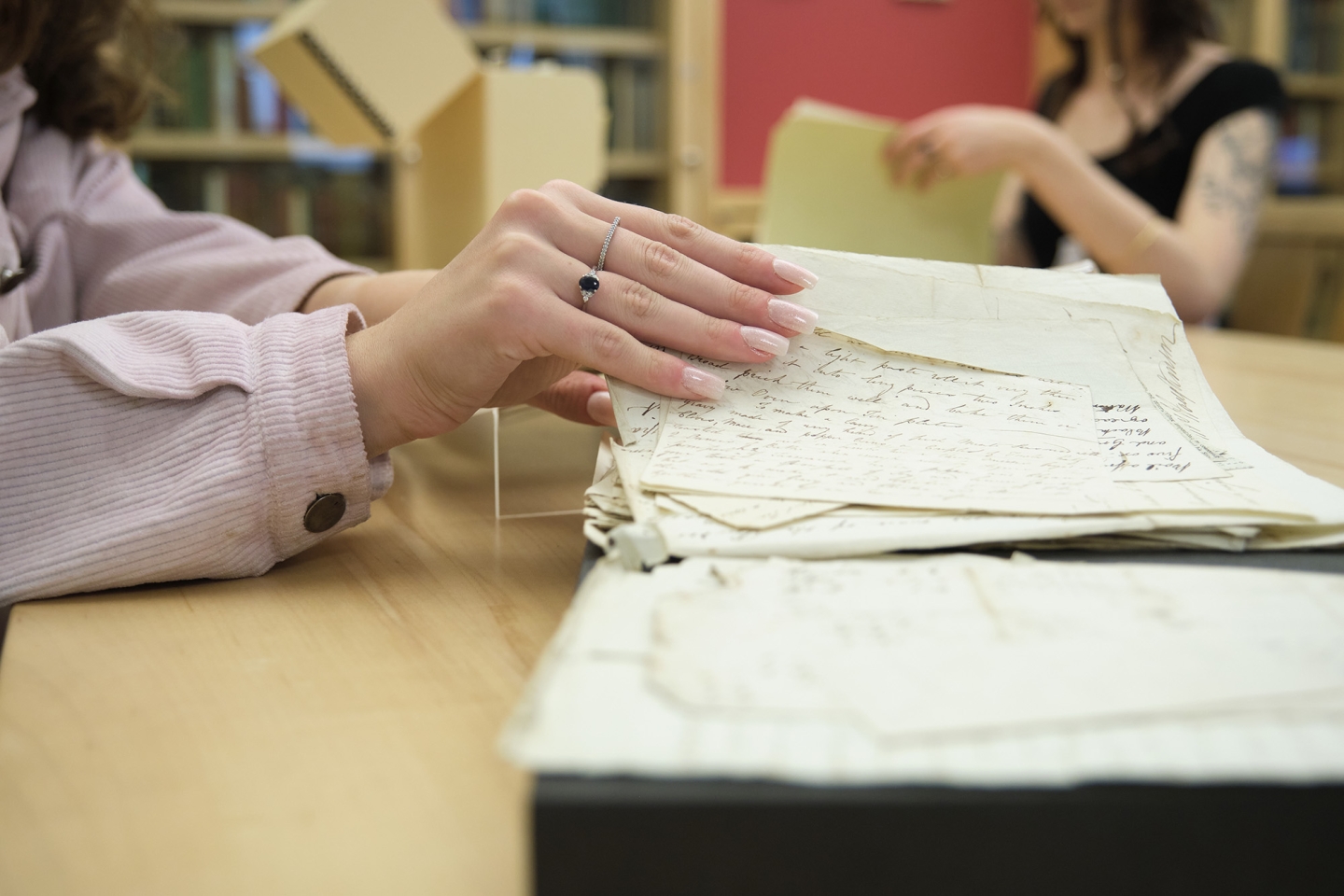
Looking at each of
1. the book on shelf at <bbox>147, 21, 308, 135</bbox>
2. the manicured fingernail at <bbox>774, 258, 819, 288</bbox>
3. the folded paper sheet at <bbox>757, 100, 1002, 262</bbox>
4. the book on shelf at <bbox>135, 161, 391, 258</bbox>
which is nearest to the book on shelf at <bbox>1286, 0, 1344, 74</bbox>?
the folded paper sheet at <bbox>757, 100, 1002, 262</bbox>

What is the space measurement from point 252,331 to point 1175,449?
0.42 meters

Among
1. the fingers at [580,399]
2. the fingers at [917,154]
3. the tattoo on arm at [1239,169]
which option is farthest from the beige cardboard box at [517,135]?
the tattoo on arm at [1239,169]

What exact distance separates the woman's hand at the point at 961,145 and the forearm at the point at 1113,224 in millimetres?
37

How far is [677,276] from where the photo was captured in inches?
18.8

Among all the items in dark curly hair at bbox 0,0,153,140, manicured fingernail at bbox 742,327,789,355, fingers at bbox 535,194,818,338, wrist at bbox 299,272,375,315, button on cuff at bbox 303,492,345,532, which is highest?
dark curly hair at bbox 0,0,153,140

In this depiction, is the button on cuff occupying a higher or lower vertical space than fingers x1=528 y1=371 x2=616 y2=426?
lower

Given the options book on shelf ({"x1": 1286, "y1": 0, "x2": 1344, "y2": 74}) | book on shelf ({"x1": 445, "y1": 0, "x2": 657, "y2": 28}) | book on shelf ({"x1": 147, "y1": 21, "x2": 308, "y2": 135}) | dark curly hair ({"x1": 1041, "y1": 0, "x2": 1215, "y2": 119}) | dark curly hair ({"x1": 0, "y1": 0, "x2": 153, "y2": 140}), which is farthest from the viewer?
book on shelf ({"x1": 1286, "y1": 0, "x2": 1344, "y2": 74})

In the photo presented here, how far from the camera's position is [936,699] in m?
0.24

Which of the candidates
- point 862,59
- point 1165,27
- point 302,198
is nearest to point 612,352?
point 1165,27

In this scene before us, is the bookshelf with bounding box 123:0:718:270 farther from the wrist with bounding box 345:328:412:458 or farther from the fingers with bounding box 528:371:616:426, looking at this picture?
the wrist with bounding box 345:328:412:458

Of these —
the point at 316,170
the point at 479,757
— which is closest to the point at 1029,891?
the point at 479,757

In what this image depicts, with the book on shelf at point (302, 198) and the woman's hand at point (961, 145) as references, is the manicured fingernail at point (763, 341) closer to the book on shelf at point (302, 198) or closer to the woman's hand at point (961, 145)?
the woman's hand at point (961, 145)

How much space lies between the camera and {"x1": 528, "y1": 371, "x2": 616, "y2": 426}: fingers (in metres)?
0.61

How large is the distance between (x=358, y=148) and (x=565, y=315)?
2.47 m
